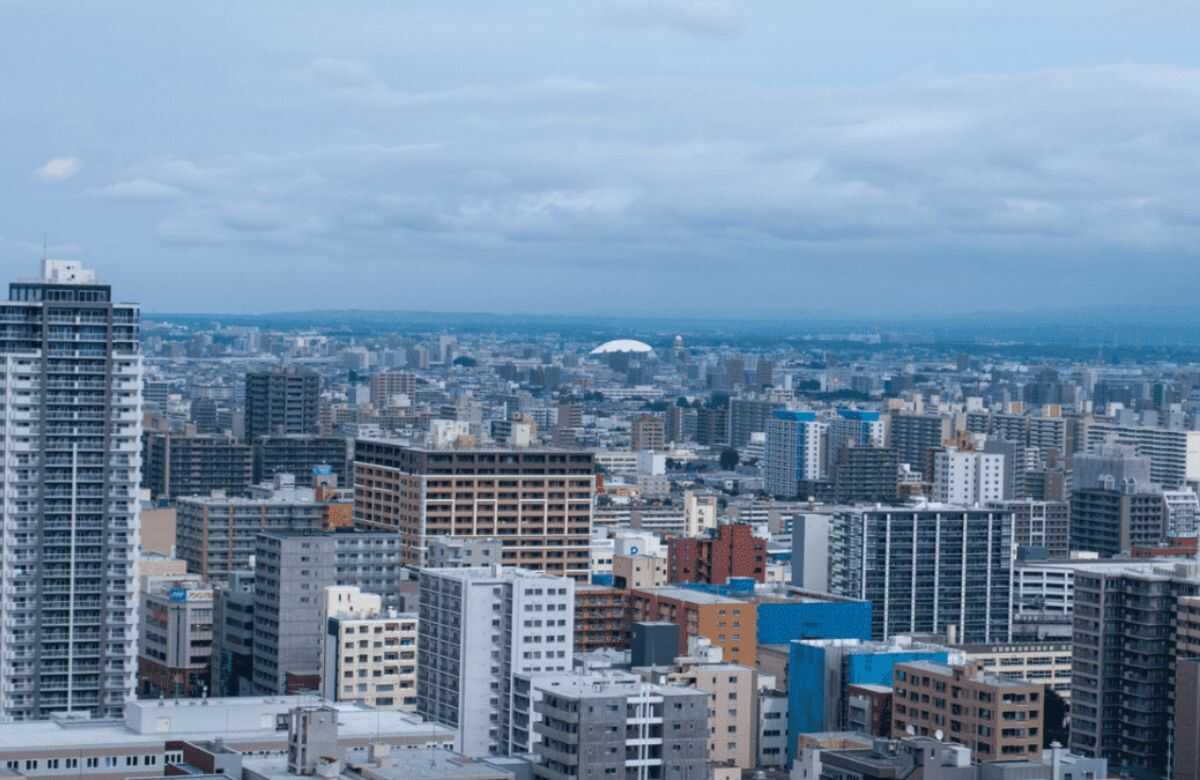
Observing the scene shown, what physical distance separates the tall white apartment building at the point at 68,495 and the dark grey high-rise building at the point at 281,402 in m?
48.2

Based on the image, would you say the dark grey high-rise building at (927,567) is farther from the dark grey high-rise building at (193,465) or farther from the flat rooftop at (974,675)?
the dark grey high-rise building at (193,465)

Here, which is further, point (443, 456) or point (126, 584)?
point (443, 456)

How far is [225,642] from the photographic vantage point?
128ft

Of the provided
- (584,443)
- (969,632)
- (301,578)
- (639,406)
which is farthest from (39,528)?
(639,406)

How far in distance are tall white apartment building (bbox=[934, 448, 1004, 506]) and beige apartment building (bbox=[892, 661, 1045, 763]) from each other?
34.6 m

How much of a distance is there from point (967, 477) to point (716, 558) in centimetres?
2044

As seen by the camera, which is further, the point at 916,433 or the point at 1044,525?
the point at 916,433

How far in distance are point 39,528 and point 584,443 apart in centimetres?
5742

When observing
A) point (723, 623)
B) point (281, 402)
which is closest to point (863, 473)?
point (281, 402)

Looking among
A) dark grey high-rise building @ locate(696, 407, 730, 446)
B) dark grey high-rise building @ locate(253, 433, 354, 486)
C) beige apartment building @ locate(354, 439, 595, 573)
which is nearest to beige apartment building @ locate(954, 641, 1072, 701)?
beige apartment building @ locate(354, 439, 595, 573)

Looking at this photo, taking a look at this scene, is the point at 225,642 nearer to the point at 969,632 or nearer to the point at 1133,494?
the point at 969,632

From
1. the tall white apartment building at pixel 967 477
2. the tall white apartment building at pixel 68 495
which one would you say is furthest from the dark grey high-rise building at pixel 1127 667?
the tall white apartment building at pixel 967 477

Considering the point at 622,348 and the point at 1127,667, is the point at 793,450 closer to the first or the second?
the point at 1127,667

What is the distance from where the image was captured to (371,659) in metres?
34.6
